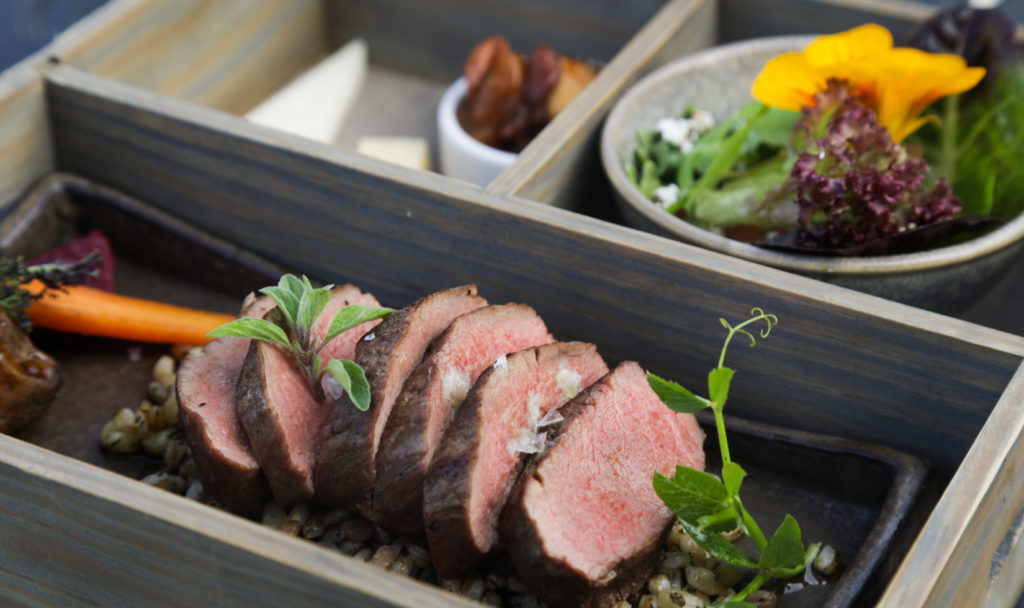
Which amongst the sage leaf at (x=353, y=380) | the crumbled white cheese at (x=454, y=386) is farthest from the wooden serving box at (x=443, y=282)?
the crumbled white cheese at (x=454, y=386)

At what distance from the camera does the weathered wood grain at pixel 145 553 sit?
44.6 inches

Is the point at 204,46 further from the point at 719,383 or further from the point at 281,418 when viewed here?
the point at 719,383

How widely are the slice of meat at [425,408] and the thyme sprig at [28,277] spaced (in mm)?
834

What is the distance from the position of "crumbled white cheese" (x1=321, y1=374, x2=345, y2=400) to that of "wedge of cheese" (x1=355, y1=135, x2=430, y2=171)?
1.00 metres

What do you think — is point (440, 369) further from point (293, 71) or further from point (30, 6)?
point (30, 6)

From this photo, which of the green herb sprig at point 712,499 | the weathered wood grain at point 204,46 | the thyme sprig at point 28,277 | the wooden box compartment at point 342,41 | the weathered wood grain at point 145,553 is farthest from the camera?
the wooden box compartment at point 342,41

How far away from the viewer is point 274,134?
1.94 meters

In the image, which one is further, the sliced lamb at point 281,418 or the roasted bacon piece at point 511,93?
the roasted bacon piece at point 511,93

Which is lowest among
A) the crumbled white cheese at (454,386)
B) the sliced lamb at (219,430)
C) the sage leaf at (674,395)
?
the sliced lamb at (219,430)

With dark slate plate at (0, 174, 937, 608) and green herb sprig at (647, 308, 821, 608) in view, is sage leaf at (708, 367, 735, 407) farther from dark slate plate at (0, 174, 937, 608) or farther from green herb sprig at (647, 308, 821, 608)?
dark slate plate at (0, 174, 937, 608)

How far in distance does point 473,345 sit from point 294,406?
0.92 ft

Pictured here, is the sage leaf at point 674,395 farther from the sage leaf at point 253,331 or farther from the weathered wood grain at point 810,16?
the weathered wood grain at point 810,16

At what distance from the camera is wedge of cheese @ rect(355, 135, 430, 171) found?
240cm

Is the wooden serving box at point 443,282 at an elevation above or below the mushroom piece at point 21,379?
above
